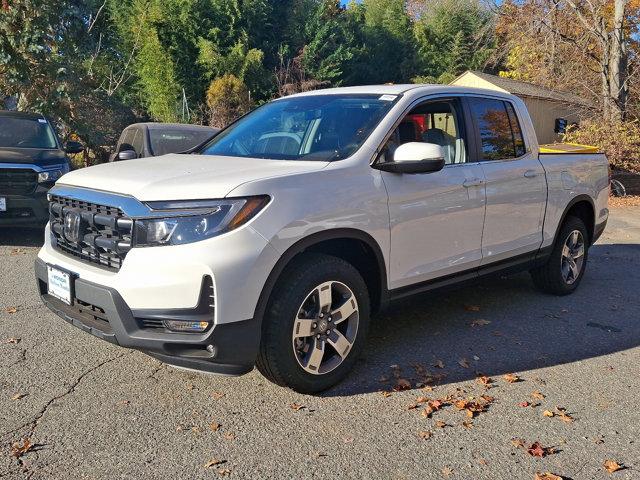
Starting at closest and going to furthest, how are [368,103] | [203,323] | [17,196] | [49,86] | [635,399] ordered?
[203,323]
[635,399]
[368,103]
[17,196]
[49,86]

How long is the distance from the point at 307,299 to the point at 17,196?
17.4ft

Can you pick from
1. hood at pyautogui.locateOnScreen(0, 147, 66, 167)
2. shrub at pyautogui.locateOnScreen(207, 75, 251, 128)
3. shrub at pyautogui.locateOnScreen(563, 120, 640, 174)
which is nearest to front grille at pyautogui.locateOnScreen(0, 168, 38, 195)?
hood at pyautogui.locateOnScreen(0, 147, 66, 167)

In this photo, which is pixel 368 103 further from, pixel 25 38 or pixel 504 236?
pixel 25 38

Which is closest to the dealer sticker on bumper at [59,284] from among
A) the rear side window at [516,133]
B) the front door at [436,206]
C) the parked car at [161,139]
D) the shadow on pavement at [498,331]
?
the shadow on pavement at [498,331]

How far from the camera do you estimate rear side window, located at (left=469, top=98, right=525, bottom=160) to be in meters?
4.79

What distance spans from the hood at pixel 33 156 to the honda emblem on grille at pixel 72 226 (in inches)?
173

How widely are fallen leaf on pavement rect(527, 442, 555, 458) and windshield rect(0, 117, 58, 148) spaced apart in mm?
7726

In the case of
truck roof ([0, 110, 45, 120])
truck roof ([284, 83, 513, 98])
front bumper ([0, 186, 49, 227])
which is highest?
truck roof ([284, 83, 513, 98])

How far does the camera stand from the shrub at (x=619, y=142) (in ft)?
51.9

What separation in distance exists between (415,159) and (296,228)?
0.93 m

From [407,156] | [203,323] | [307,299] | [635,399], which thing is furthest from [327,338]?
[635,399]

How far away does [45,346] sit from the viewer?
14.0 feet

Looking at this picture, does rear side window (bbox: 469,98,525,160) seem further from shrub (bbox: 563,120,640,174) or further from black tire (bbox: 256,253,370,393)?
shrub (bbox: 563,120,640,174)

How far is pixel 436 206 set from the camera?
4094mm
